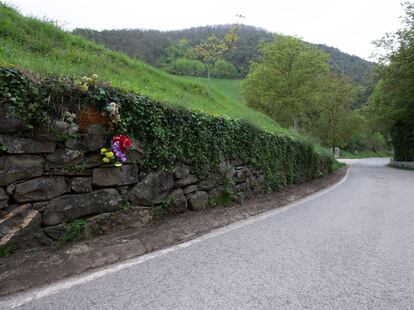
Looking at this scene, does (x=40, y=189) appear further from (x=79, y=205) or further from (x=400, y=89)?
(x=400, y=89)

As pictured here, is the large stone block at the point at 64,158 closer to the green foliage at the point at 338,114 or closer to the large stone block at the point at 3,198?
the large stone block at the point at 3,198

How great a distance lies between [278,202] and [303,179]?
404 cm

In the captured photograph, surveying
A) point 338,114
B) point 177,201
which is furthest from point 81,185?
point 338,114

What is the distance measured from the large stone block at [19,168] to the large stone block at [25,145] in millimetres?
71

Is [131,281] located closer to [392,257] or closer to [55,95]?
[55,95]

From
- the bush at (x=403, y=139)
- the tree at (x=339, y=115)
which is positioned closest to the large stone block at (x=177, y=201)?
the bush at (x=403, y=139)

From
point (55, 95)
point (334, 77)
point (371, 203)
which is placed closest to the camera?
point (55, 95)

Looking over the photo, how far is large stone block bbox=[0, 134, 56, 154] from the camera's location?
3262mm

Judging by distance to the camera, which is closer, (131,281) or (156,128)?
(131,281)

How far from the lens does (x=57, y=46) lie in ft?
24.3

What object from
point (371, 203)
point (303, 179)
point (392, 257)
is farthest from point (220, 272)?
point (303, 179)

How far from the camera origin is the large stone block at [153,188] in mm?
4605

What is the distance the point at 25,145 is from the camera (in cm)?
340

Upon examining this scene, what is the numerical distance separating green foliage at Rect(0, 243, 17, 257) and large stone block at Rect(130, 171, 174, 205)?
5.32 feet
